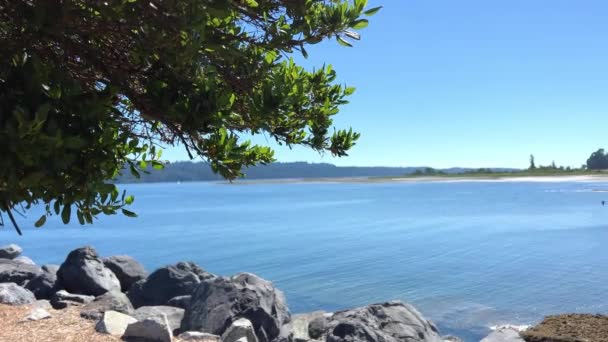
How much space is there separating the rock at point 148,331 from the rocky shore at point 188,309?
14 mm

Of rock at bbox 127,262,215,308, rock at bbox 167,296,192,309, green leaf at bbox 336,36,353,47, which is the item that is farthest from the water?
green leaf at bbox 336,36,353,47

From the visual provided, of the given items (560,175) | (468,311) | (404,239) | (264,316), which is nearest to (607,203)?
(404,239)

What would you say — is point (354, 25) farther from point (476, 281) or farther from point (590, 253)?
point (590, 253)

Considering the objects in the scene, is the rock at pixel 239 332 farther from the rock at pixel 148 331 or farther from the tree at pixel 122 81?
the tree at pixel 122 81

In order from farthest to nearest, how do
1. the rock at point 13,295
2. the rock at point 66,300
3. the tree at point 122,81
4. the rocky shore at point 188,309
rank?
the rock at point 66,300 < the rock at point 13,295 < the rocky shore at point 188,309 < the tree at point 122,81

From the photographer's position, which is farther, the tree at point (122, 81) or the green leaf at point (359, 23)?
the green leaf at point (359, 23)

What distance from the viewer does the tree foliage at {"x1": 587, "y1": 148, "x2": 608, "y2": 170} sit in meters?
119

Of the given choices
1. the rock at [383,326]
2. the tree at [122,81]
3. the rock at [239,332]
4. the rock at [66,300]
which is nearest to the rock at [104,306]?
the rock at [66,300]

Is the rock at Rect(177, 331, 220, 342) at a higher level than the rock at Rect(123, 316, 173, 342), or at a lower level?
lower

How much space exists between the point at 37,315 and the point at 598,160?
5057 inches

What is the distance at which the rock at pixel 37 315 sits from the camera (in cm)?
947

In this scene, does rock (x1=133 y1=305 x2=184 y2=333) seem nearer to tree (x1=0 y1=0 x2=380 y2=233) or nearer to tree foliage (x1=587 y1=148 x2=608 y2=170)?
tree (x1=0 y1=0 x2=380 y2=233)

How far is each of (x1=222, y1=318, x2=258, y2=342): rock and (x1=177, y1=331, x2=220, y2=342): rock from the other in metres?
0.25

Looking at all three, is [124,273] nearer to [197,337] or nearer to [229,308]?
[229,308]
